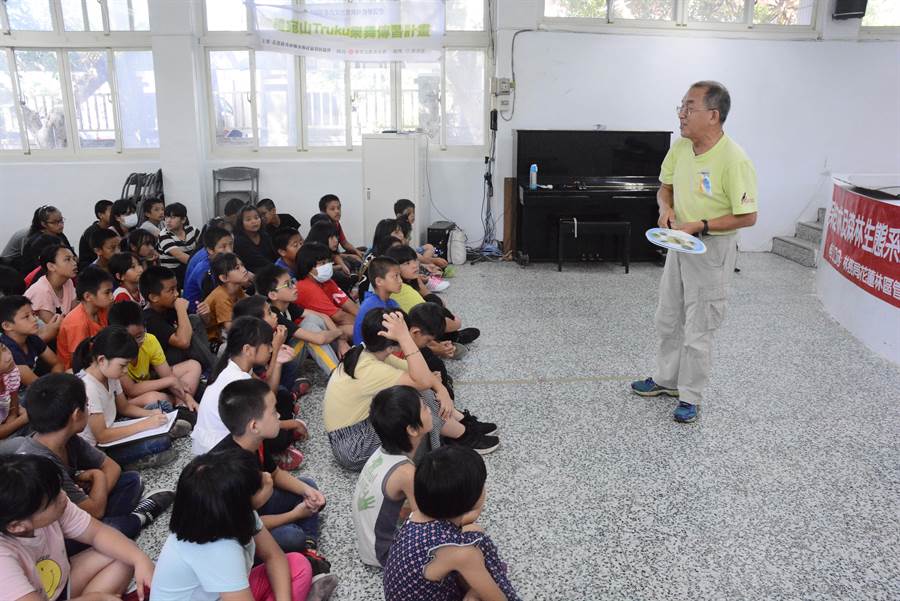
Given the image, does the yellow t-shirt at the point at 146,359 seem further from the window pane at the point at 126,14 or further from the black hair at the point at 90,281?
the window pane at the point at 126,14

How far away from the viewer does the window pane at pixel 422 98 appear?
717cm

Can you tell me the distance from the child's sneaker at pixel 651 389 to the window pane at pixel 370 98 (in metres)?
4.75

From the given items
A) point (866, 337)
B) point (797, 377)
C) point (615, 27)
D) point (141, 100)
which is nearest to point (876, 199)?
point (866, 337)

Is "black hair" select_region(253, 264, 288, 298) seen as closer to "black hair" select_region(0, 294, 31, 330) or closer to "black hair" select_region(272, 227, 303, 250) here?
"black hair" select_region(272, 227, 303, 250)

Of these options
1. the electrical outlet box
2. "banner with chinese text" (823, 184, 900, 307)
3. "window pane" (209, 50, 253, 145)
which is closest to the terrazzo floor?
"banner with chinese text" (823, 184, 900, 307)

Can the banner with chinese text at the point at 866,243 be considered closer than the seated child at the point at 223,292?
No

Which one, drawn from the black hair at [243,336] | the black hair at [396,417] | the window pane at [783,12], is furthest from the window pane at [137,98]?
the window pane at [783,12]

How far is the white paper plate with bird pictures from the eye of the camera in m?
2.86

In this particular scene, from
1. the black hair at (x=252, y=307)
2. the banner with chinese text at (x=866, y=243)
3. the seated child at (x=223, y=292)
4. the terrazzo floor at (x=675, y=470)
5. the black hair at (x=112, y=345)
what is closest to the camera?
the terrazzo floor at (x=675, y=470)

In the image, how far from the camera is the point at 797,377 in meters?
3.74

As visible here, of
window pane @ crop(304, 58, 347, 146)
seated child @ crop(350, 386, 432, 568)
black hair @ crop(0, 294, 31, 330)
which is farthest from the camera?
window pane @ crop(304, 58, 347, 146)

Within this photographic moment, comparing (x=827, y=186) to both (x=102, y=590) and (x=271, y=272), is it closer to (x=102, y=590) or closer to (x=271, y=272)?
(x=271, y=272)

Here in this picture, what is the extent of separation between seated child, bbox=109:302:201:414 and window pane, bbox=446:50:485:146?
15.8 feet

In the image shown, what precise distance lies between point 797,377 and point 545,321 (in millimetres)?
1672
